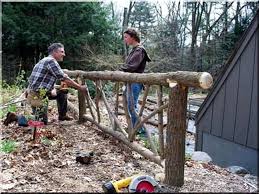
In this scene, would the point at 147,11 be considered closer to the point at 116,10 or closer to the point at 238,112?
the point at 116,10

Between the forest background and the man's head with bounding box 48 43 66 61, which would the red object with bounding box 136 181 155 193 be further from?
the forest background

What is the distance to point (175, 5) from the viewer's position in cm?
1348

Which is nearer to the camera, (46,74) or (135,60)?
(135,60)

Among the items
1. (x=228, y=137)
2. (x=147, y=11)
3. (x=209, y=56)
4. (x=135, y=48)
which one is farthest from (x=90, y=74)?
(x=147, y=11)

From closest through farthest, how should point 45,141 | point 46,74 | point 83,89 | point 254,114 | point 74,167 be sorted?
point 254,114, point 74,167, point 45,141, point 46,74, point 83,89

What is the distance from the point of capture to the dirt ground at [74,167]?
7.73 ft

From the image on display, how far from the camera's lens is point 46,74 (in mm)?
4383

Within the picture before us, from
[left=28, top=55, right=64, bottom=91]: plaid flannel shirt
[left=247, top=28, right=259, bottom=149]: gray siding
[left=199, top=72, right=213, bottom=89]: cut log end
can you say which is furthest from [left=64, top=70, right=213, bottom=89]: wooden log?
[left=247, top=28, right=259, bottom=149]: gray siding

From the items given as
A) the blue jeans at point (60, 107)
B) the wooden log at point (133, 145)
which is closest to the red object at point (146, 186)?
the wooden log at point (133, 145)

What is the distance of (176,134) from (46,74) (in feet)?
8.20

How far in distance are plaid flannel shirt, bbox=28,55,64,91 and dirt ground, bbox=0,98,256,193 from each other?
0.64 m

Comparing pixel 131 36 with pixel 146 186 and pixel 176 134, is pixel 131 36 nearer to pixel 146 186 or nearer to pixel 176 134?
pixel 176 134

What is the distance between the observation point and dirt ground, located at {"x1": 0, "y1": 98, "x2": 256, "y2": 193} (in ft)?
7.73

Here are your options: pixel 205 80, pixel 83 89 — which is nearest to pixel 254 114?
pixel 205 80
